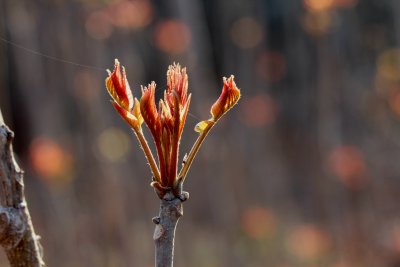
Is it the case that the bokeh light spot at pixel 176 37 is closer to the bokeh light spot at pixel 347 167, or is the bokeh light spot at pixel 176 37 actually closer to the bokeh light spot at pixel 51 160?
the bokeh light spot at pixel 51 160

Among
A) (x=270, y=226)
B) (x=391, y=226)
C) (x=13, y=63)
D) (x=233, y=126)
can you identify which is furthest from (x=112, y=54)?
(x=13, y=63)

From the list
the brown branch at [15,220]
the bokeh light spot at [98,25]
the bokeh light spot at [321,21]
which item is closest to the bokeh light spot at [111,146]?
the bokeh light spot at [98,25]

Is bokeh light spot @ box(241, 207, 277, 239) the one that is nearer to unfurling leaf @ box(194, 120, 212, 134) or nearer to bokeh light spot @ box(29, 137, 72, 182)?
bokeh light spot @ box(29, 137, 72, 182)

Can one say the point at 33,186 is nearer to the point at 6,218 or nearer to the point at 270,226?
the point at 270,226

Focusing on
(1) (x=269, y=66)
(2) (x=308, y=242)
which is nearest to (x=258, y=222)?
(2) (x=308, y=242)

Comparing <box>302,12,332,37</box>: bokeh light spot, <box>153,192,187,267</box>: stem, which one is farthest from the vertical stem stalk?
<box>302,12,332,37</box>: bokeh light spot
